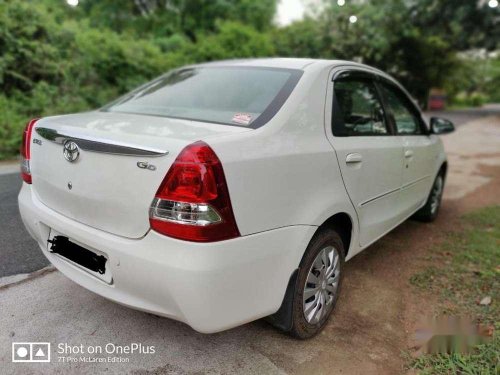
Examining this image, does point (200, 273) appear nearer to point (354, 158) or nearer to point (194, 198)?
point (194, 198)

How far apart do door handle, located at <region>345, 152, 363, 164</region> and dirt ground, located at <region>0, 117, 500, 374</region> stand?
101cm

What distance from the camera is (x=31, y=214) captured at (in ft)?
7.88

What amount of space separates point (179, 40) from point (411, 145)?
1059cm

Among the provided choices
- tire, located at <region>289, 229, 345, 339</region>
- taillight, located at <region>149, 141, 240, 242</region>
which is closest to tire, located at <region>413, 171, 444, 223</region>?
tire, located at <region>289, 229, 345, 339</region>

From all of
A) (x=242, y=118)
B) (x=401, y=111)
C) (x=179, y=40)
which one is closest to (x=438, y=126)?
(x=401, y=111)

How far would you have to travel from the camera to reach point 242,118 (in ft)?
7.34

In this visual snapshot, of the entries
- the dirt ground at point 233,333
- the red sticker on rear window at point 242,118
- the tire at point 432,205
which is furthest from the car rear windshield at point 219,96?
the tire at point 432,205

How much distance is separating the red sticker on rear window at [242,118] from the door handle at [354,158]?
0.68 metres

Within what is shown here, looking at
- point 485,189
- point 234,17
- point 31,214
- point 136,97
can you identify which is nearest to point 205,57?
point 234,17

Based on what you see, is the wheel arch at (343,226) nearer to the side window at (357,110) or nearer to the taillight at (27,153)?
the side window at (357,110)

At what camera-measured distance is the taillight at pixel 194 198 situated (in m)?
1.77

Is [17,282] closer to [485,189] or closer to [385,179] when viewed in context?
[385,179]

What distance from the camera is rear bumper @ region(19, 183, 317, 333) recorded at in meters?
1.78

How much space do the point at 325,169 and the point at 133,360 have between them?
144cm
